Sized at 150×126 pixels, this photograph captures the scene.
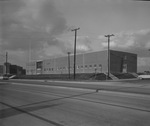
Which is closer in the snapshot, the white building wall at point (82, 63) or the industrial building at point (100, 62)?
the industrial building at point (100, 62)

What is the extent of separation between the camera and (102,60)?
233 ft

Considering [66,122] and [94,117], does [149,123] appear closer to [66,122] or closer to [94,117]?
[94,117]

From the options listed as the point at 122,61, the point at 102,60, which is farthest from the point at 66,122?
the point at 122,61

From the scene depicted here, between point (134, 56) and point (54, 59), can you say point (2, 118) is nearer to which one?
point (134, 56)

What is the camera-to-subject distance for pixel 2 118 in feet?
21.3

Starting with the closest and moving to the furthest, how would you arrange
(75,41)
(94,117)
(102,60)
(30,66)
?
(94,117), (75,41), (102,60), (30,66)

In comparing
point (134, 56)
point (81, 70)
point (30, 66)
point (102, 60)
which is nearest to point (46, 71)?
point (30, 66)

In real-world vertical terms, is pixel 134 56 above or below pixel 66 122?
above

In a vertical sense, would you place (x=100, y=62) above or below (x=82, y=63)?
above

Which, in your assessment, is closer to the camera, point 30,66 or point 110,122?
point 110,122

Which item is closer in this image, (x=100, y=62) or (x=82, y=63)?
(x=100, y=62)

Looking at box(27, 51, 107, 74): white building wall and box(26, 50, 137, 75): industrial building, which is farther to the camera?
box(27, 51, 107, 74): white building wall

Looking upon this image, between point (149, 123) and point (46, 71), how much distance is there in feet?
319

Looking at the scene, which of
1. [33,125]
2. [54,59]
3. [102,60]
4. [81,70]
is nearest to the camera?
[33,125]
